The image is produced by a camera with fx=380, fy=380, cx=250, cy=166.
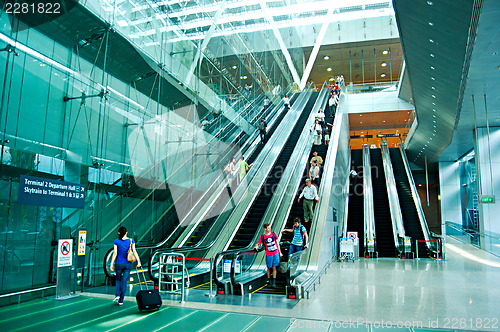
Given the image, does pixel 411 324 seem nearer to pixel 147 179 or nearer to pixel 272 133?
pixel 147 179

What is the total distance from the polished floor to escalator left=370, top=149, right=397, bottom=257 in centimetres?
629

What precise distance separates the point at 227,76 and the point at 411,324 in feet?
45.5

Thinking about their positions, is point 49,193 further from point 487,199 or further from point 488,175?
point 488,175

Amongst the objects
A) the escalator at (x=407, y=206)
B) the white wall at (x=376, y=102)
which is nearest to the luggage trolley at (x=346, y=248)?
the escalator at (x=407, y=206)

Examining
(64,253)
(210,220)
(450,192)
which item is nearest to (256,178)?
(210,220)

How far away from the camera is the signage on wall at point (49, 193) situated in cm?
657

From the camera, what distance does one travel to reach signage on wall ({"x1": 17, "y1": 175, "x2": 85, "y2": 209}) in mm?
6570

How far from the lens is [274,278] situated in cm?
761

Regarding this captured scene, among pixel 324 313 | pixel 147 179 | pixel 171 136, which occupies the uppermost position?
pixel 171 136

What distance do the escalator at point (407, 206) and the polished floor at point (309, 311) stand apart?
22.6 feet

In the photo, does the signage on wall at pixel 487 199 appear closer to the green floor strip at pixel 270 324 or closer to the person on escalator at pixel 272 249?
the person on escalator at pixel 272 249

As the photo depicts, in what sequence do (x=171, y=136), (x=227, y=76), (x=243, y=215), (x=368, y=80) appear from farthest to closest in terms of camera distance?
(x=368, y=80) → (x=227, y=76) → (x=171, y=136) → (x=243, y=215)

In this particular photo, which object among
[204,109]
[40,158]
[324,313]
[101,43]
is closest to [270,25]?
[204,109]

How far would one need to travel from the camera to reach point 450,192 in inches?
980
